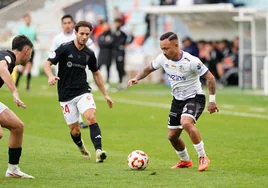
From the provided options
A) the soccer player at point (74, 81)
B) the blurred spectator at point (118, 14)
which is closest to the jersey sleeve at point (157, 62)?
the soccer player at point (74, 81)

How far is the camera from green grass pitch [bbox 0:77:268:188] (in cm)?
1152

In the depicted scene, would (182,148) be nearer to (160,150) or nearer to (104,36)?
(160,150)

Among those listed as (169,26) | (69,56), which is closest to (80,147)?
(69,56)

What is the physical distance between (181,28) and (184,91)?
2758 centimetres

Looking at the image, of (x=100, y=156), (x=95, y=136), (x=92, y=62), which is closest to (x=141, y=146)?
(x=92, y=62)

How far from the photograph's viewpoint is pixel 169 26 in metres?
40.5

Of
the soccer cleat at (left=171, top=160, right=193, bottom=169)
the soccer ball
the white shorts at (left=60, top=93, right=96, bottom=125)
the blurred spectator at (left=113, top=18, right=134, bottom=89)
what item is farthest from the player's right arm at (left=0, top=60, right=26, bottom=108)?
the blurred spectator at (left=113, top=18, right=134, bottom=89)

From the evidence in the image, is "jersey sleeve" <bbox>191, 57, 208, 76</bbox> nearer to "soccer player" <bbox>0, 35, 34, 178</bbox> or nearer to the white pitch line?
"soccer player" <bbox>0, 35, 34, 178</bbox>

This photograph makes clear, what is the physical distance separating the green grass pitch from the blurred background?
5478 millimetres

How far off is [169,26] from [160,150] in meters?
25.3

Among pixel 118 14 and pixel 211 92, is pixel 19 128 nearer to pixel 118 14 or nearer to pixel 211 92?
pixel 211 92

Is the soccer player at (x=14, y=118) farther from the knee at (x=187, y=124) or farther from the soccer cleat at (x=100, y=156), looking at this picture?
the knee at (x=187, y=124)

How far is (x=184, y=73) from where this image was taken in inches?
504

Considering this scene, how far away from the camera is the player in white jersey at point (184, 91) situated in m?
12.6
